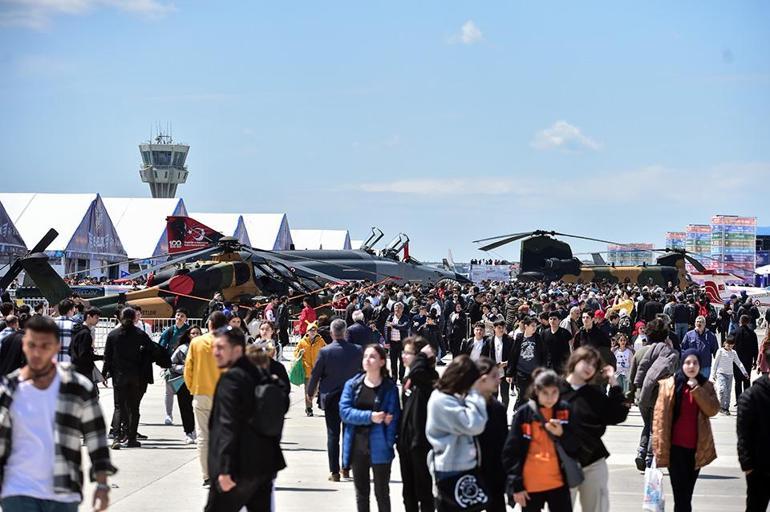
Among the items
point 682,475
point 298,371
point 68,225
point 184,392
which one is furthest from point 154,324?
point 68,225

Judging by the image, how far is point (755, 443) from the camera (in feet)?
25.8

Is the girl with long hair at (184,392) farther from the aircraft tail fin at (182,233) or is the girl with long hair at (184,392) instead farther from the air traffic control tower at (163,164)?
the air traffic control tower at (163,164)

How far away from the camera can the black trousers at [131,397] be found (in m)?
12.8

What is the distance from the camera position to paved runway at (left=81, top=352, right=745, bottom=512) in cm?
998

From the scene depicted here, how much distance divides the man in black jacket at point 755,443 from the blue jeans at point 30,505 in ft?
14.5

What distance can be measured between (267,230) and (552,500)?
85603 millimetres

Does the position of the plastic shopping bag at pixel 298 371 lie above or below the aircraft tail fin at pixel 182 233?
below

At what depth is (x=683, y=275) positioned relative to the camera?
5381 cm

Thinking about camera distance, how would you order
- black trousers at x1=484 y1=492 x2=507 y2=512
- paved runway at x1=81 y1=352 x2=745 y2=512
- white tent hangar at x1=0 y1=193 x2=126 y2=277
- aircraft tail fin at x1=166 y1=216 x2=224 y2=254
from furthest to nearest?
white tent hangar at x1=0 y1=193 x2=126 y2=277
aircraft tail fin at x1=166 y1=216 x2=224 y2=254
paved runway at x1=81 y1=352 x2=745 y2=512
black trousers at x1=484 y1=492 x2=507 y2=512

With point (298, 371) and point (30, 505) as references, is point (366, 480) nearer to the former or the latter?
point (30, 505)

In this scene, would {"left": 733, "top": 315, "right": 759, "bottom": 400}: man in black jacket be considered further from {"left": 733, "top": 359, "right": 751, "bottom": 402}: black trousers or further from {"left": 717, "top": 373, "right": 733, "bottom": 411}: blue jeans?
{"left": 717, "top": 373, "right": 733, "bottom": 411}: blue jeans

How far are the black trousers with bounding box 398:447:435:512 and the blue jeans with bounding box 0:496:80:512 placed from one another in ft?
9.21

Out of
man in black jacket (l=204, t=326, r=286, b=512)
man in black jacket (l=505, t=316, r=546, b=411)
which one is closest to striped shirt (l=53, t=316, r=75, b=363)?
man in black jacket (l=505, t=316, r=546, b=411)

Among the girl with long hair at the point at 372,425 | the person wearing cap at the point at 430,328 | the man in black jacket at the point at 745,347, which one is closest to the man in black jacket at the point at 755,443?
the girl with long hair at the point at 372,425
